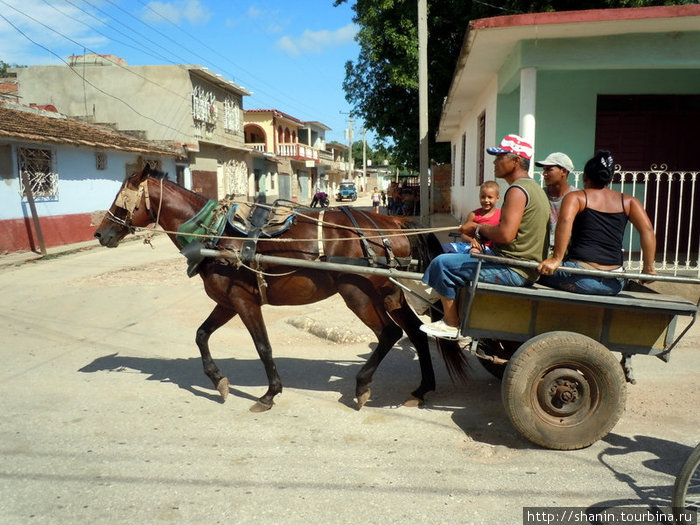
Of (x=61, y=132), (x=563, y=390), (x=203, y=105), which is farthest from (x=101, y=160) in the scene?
(x=563, y=390)

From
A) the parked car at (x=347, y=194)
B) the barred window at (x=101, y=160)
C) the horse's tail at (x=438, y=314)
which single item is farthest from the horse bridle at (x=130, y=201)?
the parked car at (x=347, y=194)

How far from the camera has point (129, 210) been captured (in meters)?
4.82

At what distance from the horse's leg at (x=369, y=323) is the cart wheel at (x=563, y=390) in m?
1.19

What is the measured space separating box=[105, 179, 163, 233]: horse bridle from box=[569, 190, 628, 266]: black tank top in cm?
335

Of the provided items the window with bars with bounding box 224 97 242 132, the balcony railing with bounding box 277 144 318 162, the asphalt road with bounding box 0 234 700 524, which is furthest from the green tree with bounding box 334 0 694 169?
the balcony railing with bounding box 277 144 318 162

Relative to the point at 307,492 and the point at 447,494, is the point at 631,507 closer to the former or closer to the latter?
the point at 447,494

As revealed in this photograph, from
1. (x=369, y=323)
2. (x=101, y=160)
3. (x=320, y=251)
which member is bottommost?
(x=369, y=323)

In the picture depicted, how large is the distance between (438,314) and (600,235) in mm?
1388

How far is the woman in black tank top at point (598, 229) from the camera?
11.6ft

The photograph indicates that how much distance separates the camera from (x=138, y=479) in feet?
11.0

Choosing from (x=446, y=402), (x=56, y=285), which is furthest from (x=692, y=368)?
(x=56, y=285)

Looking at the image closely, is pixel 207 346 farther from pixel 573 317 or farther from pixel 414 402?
pixel 573 317

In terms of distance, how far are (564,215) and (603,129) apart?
5.87 m

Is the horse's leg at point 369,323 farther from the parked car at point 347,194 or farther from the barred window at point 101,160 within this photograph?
the parked car at point 347,194
